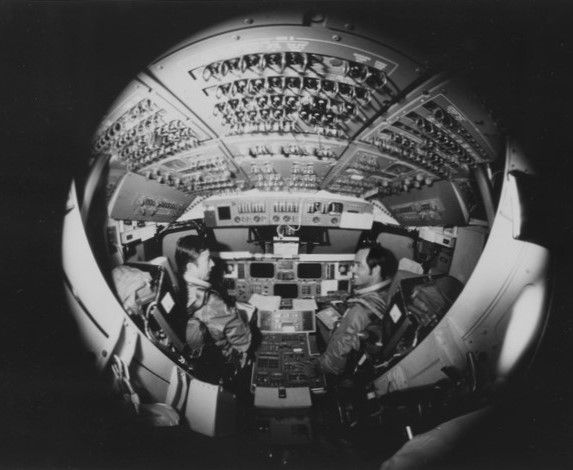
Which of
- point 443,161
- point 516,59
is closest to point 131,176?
point 443,161

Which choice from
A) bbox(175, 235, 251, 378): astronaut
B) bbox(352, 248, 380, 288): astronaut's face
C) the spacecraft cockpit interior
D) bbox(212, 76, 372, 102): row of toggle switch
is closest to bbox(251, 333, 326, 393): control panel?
the spacecraft cockpit interior

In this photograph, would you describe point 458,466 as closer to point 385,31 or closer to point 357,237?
point 357,237

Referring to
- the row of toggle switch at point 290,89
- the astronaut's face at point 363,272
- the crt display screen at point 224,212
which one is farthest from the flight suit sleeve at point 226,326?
the row of toggle switch at point 290,89

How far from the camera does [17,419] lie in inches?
48.3

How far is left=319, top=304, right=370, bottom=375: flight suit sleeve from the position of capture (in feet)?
4.94

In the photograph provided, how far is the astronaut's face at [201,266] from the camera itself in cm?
145

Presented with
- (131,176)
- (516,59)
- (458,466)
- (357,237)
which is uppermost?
(516,59)

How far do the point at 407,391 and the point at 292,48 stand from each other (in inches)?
74.9

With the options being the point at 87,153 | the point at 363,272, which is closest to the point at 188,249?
the point at 87,153

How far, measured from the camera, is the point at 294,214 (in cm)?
150

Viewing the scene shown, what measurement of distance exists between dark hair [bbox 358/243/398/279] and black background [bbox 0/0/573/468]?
0.73 m

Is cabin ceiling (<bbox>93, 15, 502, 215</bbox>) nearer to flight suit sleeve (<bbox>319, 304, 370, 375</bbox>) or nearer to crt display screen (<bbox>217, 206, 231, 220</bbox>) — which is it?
crt display screen (<bbox>217, 206, 231, 220</bbox>)

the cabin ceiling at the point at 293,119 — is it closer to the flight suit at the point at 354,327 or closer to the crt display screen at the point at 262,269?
the crt display screen at the point at 262,269

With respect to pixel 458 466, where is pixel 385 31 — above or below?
above
